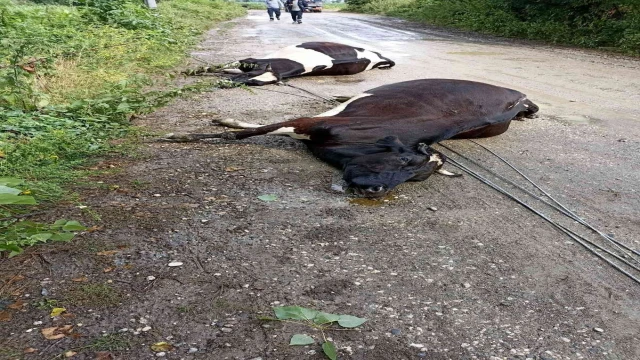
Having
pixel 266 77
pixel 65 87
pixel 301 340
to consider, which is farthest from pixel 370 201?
pixel 266 77

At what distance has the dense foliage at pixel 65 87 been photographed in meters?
3.52

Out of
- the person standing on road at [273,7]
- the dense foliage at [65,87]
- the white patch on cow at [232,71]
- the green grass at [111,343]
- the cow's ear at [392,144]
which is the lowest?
the person standing on road at [273,7]

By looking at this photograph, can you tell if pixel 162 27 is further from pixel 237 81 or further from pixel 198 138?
pixel 198 138

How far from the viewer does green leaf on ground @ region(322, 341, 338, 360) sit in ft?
6.19

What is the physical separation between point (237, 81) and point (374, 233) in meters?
4.50

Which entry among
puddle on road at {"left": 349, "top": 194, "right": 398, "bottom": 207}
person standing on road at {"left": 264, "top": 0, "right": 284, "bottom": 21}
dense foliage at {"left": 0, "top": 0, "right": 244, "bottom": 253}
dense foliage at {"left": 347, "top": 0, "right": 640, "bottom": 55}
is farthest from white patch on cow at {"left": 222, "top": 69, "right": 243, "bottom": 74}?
person standing on road at {"left": 264, "top": 0, "right": 284, "bottom": 21}

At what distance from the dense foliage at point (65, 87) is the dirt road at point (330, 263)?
31 centimetres

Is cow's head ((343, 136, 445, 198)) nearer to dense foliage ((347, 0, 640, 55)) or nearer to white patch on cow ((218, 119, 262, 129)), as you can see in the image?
white patch on cow ((218, 119, 262, 129))

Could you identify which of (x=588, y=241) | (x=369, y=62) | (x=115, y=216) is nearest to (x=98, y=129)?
(x=115, y=216)

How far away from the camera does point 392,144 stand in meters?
3.58

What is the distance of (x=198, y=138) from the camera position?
425 cm

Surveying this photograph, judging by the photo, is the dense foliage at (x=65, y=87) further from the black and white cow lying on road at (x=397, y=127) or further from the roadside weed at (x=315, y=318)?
the roadside weed at (x=315, y=318)

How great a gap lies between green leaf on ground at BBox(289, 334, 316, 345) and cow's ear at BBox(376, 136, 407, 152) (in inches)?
69.6

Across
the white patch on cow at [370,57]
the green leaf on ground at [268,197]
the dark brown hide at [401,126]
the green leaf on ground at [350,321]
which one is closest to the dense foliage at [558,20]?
the white patch on cow at [370,57]
